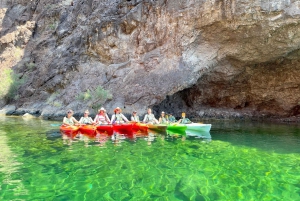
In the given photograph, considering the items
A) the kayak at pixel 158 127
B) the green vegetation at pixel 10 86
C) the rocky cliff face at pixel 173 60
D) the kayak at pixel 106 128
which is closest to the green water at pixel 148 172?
the kayak at pixel 106 128

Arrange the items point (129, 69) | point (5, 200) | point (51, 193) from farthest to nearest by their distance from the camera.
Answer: point (129, 69)
point (51, 193)
point (5, 200)

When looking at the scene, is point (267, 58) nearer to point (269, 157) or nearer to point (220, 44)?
point (220, 44)

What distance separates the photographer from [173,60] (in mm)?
19938

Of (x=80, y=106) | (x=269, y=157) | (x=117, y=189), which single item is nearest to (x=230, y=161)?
(x=269, y=157)

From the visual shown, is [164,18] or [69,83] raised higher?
[164,18]

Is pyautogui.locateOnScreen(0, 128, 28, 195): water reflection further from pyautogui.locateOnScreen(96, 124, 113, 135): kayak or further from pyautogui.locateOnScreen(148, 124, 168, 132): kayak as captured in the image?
pyautogui.locateOnScreen(148, 124, 168, 132): kayak

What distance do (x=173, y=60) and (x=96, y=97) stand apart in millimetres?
6737

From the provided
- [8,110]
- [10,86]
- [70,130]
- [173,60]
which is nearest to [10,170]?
[70,130]

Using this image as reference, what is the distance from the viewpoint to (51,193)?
4.75 m

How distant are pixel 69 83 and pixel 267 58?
16982 millimetres

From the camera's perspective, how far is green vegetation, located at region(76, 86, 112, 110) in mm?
21344

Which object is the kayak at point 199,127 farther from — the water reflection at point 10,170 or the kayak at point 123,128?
the water reflection at point 10,170

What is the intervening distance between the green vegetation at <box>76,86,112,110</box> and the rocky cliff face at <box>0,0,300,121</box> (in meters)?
0.13

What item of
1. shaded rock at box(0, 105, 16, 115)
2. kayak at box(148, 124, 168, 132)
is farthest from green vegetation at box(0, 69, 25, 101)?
kayak at box(148, 124, 168, 132)
